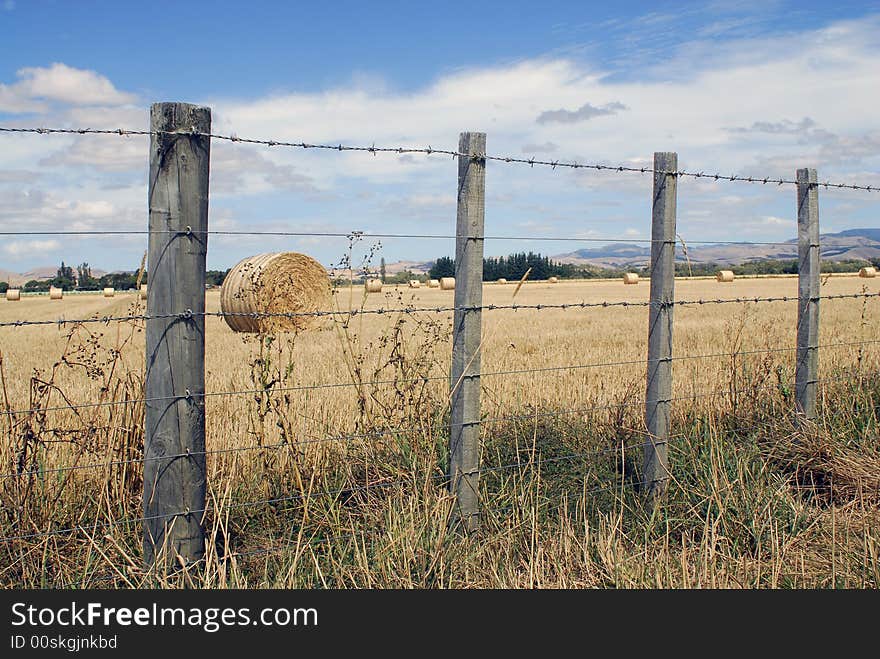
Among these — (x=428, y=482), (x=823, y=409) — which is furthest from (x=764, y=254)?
(x=428, y=482)

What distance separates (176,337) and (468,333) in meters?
1.57

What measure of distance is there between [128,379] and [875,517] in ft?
14.4

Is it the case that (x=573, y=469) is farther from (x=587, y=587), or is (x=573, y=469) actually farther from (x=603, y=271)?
(x=603, y=271)

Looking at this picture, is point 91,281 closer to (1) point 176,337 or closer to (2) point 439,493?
(1) point 176,337

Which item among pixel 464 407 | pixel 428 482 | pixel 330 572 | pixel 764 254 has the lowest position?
pixel 330 572

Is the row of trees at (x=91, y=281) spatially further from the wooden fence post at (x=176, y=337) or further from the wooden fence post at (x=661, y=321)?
the wooden fence post at (x=661, y=321)

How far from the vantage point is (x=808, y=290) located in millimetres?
6578

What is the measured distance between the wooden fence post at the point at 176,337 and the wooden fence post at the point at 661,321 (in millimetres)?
2905

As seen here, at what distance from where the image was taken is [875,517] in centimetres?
491

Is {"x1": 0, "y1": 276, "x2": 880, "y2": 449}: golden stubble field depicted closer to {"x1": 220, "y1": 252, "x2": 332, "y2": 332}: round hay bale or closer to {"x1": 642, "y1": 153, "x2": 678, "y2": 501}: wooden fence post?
{"x1": 642, "y1": 153, "x2": 678, "y2": 501}: wooden fence post

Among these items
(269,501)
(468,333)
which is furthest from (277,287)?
(269,501)

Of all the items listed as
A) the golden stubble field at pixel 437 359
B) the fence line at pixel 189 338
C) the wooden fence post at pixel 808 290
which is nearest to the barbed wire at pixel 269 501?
the fence line at pixel 189 338

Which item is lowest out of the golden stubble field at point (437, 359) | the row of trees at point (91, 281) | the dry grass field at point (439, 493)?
the dry grass field at point (439, 493)

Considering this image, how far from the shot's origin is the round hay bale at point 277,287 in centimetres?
1455
